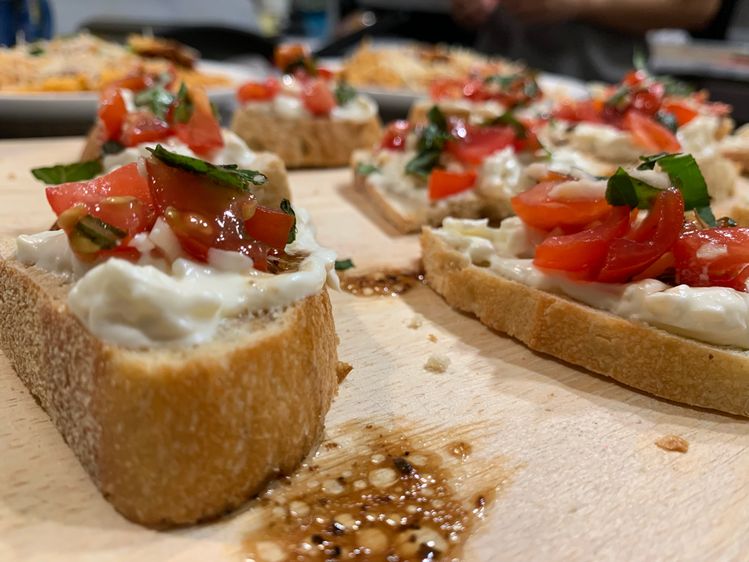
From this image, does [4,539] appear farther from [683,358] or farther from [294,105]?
[294,105]

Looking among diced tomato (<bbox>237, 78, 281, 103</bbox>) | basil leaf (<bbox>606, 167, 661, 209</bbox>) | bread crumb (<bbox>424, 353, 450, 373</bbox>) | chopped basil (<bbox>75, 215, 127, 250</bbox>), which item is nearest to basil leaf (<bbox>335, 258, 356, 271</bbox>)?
bread crumb (<bbox>424, 353, 450, 373</bbox>)

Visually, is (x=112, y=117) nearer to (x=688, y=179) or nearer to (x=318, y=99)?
(x=318, y=99)

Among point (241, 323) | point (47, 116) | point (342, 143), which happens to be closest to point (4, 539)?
point (241, 323)

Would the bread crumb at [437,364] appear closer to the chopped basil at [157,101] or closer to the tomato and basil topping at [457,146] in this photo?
the tomato and basil topping at [457,146]

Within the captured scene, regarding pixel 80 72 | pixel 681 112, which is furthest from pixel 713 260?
pixel 80 72

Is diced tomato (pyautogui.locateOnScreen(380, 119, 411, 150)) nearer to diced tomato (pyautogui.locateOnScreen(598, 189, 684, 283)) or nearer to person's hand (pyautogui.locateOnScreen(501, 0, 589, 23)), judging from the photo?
diced tomato (pyautogui.locateOnScreen(598, 189, 684, 283))
